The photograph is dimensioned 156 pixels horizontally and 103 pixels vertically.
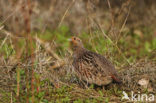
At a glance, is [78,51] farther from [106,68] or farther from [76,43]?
[106,68]

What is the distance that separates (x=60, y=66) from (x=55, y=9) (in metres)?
4.10

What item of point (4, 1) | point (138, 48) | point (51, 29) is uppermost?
point (4, 1)

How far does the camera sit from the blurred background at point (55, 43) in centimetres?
458

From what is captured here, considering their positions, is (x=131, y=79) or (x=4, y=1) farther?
(x=4, y=1)

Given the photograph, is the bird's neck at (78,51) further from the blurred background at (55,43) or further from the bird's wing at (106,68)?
the bird's wing at (106,68)

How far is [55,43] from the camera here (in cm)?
552

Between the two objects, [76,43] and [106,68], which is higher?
[76,43]

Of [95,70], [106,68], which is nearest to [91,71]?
[95,70]

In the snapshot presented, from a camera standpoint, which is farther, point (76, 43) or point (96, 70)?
point (76, 43)

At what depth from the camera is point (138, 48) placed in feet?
28.5

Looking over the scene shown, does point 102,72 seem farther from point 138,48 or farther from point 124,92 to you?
point 138,48

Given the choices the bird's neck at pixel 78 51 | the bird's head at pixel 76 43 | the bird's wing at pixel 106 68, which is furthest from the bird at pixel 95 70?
the bird's head at pixel 76 43

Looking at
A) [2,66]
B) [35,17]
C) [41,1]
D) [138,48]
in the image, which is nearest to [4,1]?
[35,17]

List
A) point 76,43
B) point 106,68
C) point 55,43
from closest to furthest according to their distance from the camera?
point 106,68 → point 55,43 → point 76,43
